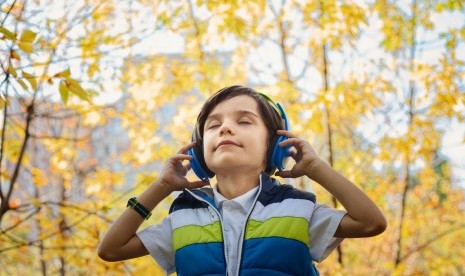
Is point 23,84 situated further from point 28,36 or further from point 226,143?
point 226,143

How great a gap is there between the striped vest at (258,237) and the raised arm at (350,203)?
0.28 feet

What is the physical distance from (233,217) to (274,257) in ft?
0.61

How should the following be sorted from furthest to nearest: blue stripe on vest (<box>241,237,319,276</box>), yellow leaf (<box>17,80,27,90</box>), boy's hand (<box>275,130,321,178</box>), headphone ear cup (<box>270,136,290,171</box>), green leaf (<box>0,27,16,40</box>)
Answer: yellow leaf (<box>17,80,27,90</box>) → green leaf (<box>0,27,16,40</box>) → headphone ear cup (<box>270,136,290,171</box>) → boy's hand (<box>275,130,321,178</box>) → blue stripe on vest (<box>241,237,319,276</box>)

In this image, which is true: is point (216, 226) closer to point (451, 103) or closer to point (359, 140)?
point (451, 103)

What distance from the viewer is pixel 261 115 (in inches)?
61.4

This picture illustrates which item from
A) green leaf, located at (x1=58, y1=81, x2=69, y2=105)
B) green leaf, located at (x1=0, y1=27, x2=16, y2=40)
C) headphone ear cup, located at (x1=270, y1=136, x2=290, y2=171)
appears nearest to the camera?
headphone ear cup, located at (x1=270, y1=136, x2=290, y2=171)

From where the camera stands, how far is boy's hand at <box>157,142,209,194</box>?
59.6 inches

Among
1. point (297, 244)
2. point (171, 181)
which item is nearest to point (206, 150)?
point (171, 181)

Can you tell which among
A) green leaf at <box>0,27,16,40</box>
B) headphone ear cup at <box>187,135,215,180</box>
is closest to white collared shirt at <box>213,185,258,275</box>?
headphone ear cup at <box>187,135,215,180</box>

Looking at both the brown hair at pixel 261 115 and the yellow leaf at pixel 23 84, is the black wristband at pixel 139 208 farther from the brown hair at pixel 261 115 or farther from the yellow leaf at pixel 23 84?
the yellow leaf at pixel 23 84

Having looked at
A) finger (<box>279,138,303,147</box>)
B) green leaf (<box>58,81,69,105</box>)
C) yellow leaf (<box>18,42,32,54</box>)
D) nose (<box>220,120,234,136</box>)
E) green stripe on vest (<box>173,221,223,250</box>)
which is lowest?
green stripe on vest (<box>173,221,223,250</box>)

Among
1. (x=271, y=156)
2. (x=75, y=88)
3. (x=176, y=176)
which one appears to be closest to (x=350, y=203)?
(x=271, y=156)

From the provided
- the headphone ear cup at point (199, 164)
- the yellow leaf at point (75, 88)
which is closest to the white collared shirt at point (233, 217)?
the headphone ear cup at point (199, 164)

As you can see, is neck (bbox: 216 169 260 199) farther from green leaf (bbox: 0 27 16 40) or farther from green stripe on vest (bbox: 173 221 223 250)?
green leaf (bbox: 0 27 16 40)
